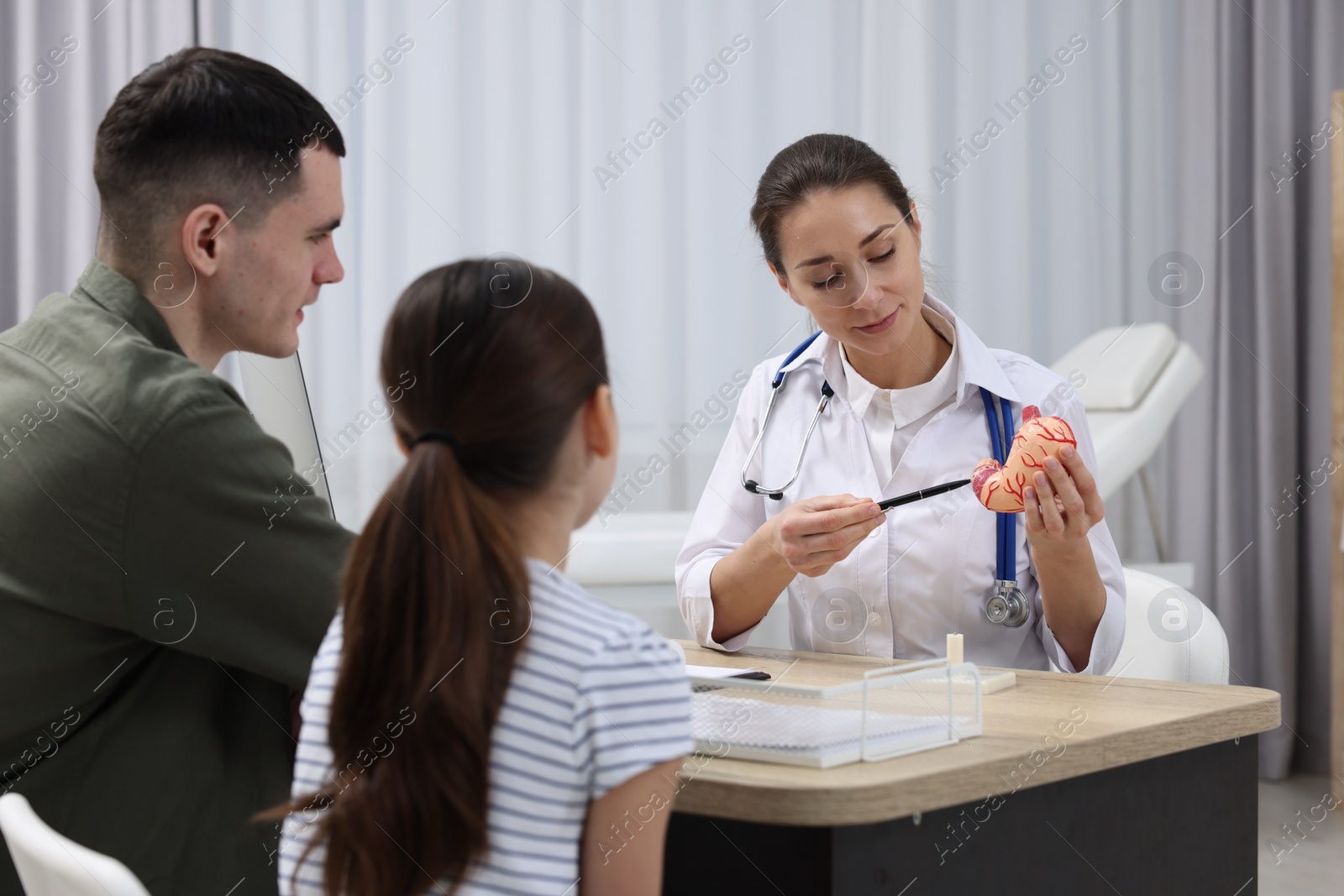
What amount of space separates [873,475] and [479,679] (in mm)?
1016

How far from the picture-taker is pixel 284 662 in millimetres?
1039

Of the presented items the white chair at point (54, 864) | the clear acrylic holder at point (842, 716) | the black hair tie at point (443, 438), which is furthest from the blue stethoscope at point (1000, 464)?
the white chair at point (54, 864)

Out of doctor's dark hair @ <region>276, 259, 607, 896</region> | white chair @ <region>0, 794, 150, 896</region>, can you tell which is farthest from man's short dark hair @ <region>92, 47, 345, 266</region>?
white chair @ <region>0, 794, 150, 896</region>

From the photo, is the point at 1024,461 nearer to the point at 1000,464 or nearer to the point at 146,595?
the point at 1000,464

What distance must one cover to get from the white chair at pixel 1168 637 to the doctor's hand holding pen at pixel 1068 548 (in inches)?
3.9

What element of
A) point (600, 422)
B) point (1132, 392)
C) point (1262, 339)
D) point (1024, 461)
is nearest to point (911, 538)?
point (1024, 461)

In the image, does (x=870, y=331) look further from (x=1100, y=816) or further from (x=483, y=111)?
(x=483, y=111)

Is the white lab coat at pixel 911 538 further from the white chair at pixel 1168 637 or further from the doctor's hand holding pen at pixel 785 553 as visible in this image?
the white chair at pixel 1168 637

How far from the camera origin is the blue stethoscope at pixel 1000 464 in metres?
1.54

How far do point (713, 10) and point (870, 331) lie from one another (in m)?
1.98

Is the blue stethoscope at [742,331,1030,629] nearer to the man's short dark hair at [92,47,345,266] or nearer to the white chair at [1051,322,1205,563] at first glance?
the man's short dark hair at [92,47,345,266]

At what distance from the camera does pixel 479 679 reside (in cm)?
76

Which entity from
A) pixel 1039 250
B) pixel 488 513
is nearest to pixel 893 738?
pixel 488 513

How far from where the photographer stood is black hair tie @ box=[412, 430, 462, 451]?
2.61ft
